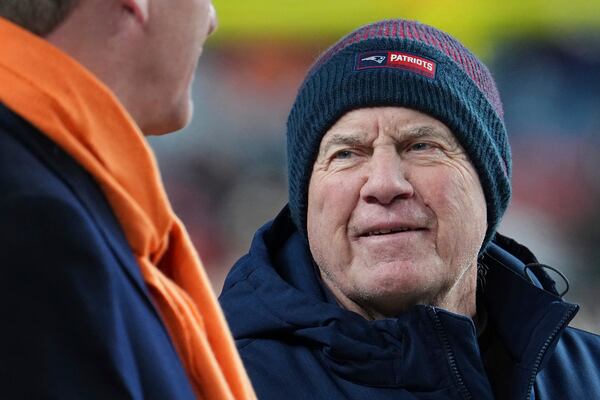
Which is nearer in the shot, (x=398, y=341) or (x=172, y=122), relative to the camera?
(x=172, y=122)

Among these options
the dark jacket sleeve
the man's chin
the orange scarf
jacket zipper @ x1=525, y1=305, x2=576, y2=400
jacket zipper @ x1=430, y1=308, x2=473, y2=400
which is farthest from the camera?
jacket zipper @ x1=525, y1=305, x2=576, y2=400

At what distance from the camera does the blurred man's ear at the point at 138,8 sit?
1.15m

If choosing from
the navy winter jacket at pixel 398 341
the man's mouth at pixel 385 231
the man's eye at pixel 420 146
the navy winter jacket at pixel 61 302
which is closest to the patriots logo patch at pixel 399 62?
the man's eye at pixel 420 146

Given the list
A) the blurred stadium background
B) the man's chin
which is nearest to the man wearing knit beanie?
the man's chin

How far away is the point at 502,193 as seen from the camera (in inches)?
86.3

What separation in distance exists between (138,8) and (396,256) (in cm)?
97

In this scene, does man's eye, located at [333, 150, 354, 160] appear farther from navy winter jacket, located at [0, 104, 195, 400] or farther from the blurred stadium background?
the blurred stadium background

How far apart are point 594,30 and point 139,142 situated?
457 centimetres

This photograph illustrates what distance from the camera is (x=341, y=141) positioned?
2.09 meters

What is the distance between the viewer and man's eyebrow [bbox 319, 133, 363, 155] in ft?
6.80

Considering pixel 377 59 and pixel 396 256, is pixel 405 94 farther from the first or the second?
pixel 396 256

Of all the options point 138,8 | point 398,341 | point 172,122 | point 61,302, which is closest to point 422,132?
point 398,341

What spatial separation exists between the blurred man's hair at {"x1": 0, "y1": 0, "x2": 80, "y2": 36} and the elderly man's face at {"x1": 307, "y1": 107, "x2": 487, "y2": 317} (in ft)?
3.25

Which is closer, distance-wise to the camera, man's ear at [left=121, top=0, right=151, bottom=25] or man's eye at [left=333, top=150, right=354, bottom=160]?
man's ear at [left=121, top=0, right=151, bottom=25]
